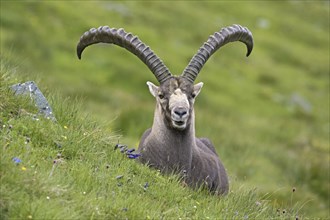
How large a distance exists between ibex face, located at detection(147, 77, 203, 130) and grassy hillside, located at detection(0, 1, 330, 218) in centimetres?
97

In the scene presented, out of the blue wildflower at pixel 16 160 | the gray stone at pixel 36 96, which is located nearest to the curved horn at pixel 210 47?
the gray stone at pixel 36 96

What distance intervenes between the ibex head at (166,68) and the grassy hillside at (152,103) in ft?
3.34

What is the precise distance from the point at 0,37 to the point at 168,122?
19.6m

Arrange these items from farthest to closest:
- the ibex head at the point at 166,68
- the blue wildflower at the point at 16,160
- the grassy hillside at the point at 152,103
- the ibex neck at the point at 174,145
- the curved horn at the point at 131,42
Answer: the curved horn at the point at 131,42 < the ibex neck at the point at 174,145 < the ibex head at the point at 166,68 < the grassy hillside at the point at 152,103 < the blue wildflower at the point at 16,160

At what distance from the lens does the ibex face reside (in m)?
10.9

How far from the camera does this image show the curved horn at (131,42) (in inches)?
468

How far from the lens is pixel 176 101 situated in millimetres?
11141

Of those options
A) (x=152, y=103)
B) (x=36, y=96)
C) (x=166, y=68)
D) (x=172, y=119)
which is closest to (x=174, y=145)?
(x=172, y=119)

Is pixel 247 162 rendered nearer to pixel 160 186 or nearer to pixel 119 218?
pixel 160 186

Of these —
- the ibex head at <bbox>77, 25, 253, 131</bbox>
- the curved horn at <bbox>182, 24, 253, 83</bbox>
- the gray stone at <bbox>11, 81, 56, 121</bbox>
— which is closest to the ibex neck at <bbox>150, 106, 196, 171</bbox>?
the ibex head at <bbox>77, 25, 253, 131</bbox>

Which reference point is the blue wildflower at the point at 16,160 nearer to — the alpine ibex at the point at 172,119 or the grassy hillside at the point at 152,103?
the grassy hillside at the point at 152,103

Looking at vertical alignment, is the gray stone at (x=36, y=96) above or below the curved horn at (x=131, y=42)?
below

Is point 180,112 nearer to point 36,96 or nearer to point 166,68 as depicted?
point 166,68

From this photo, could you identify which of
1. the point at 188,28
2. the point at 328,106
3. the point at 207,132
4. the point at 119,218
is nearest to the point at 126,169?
the point at 119,218
